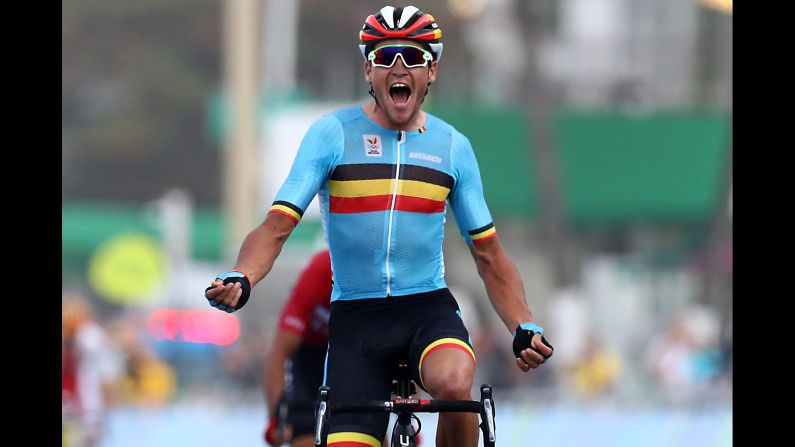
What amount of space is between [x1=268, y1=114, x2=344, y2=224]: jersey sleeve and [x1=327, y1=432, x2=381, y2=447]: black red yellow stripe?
42.1 inches

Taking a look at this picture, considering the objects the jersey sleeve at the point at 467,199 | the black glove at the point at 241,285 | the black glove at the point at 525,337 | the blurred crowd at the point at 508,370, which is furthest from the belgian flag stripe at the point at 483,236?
the blurred crowd at the point at 508,370

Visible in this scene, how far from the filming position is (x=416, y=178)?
826 centimetres

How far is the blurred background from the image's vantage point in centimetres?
2212

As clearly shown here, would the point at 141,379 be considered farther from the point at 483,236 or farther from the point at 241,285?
the point at 241,285

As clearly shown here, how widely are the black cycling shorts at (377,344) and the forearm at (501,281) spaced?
0.75ft

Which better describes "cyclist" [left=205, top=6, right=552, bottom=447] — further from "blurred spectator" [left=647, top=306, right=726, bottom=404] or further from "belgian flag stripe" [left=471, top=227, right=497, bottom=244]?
"blurred spectator" [left=647, top=306, right=726, bottom=404]

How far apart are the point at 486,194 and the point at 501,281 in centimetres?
2778

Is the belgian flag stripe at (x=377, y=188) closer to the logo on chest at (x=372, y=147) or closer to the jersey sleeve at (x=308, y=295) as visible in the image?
the logo on chest at (x=372, y=147)

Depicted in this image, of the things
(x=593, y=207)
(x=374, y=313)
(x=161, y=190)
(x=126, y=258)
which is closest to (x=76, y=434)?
(x=374, y=313)

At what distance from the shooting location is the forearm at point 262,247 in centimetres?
779

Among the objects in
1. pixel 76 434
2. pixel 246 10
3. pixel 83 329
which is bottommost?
pixel 76 434

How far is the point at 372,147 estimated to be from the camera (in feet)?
27.2
